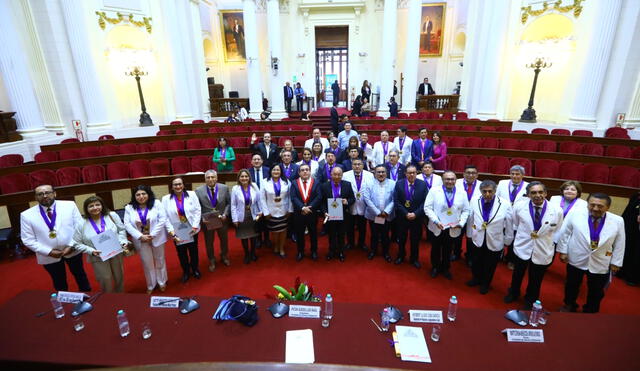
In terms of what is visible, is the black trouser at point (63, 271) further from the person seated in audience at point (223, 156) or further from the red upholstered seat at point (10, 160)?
the red upholstered seat at point (10, 160)

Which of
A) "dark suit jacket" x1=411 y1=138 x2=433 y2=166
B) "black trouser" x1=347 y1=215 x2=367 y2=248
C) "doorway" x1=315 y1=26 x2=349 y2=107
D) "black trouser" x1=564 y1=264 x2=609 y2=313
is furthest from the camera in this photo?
"doorway" x1=315 y1=26 x2=349 y2=107

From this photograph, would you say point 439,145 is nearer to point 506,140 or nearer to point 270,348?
point 506,140

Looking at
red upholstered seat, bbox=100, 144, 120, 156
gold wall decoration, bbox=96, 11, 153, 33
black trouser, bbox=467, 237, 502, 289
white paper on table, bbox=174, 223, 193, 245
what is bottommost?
black trouser, bbox=467, 237, 502, 289

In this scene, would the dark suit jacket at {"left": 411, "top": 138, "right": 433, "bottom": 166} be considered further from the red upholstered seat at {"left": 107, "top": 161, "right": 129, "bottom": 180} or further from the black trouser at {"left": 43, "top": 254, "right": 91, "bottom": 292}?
the red upholstered seat at {"left": 107, "top": 161, "right": 129, "bottom": 180}

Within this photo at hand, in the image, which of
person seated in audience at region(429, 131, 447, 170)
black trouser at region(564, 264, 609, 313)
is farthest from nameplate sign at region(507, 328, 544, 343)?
person seated in audience at region(429, 131, 447, 170)

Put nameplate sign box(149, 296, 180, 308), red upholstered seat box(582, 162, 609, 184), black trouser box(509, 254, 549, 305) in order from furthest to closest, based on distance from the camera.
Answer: red upholstered seat box(582, 162, 609, 184), black trouser box(509, 254, 549, 305), nameplate sign box(149, 296, 180, 308)

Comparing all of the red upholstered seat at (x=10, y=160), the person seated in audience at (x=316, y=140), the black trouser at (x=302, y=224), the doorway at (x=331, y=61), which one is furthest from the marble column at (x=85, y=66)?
the doorway at (x=331, y=61)

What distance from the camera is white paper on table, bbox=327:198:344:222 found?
15.7ft

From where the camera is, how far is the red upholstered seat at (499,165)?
274 inches

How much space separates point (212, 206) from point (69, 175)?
4552 mm

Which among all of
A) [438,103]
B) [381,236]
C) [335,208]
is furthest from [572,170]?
[438,103]

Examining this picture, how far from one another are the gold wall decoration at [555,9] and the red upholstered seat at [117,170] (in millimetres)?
14668

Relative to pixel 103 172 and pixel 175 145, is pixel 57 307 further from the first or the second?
pixel 175 145

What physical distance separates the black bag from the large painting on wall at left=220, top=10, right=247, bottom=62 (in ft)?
63.1
